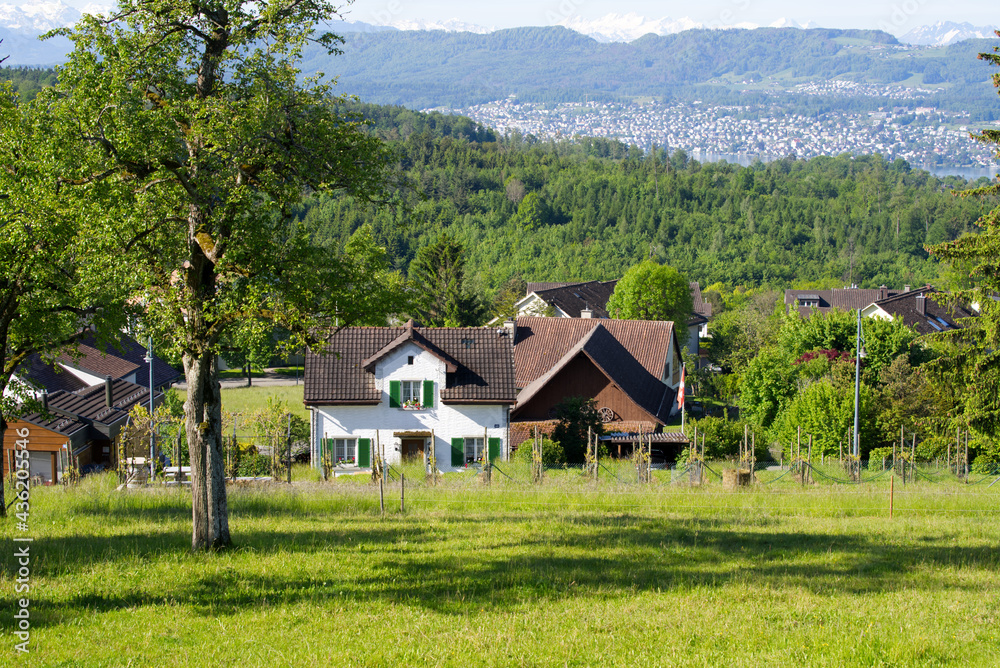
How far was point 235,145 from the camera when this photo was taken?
37.2ft

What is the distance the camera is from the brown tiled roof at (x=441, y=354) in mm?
32844

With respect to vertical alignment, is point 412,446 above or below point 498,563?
below

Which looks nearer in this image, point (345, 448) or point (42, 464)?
point (42, 464)

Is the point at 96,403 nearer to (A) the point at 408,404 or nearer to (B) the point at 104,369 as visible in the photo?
(B) the point at 104,369

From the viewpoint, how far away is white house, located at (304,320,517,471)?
108 feet

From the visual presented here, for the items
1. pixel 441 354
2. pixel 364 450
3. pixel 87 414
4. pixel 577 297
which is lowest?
pixel 364 450

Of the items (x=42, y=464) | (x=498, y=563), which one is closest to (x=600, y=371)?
(x=42, y=464)

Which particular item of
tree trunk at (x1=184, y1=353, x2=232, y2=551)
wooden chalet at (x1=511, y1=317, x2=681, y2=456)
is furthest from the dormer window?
tree trunk at (x1=184, y1=353, x2=232, y2=551)

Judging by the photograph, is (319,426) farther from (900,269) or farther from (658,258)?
(900,269)

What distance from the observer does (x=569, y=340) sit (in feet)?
155

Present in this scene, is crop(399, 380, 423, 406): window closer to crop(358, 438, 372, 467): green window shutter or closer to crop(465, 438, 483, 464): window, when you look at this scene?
crop(358, 438, 372, 467): green window shutter

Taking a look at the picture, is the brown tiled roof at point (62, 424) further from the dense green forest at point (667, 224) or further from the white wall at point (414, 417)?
the dense green forest at point (667, 224)

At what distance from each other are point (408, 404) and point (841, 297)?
77026 millimetres

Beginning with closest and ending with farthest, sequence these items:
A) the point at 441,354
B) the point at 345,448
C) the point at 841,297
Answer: the point at 345,448
the point at 441,354
the point at 841,297
